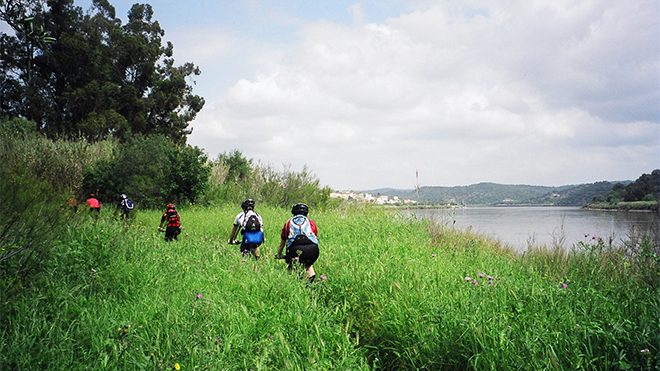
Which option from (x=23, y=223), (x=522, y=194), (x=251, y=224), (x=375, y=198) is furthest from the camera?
(x=522, y=194)

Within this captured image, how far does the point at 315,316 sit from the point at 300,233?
6.46 feet

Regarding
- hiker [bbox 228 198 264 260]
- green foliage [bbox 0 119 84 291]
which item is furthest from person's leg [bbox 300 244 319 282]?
green foliage [bbox 0 119 84 291]

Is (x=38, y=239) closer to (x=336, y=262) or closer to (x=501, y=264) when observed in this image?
(x=336, y=262)

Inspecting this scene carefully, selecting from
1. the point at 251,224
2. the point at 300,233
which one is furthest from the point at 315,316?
the point at 251,224

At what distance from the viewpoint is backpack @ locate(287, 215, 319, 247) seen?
6277mm

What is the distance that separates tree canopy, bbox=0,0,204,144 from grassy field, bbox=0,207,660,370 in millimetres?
20898

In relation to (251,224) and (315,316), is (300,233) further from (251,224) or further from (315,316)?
(315,316)

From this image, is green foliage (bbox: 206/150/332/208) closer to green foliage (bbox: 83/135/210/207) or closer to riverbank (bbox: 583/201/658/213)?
green foliage (bbox: 83/135/210/207)

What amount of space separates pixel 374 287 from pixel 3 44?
28878 millimetres

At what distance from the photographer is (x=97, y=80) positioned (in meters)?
29.4

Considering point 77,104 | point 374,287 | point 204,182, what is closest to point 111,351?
point 374,287

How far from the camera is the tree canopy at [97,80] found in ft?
82.2

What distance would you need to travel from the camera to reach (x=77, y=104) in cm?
2958

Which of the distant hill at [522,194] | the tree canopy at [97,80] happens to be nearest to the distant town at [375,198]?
the distant hill at [522,194]
